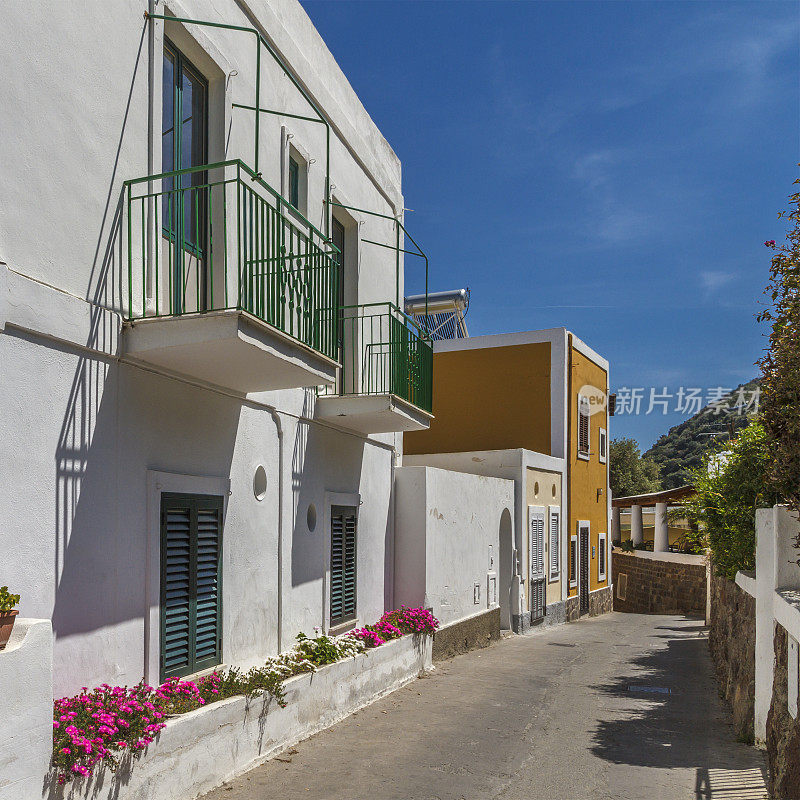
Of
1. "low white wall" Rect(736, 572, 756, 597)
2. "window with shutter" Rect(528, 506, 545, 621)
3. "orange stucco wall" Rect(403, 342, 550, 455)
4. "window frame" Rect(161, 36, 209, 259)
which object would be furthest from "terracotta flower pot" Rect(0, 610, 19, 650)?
"orange stucco wall" Rect(403, 342, 550, 455)

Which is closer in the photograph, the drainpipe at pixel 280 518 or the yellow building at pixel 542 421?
the drainpipe at pixel 280 518

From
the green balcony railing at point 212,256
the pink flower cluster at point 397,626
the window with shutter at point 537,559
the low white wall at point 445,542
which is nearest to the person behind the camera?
the green balcony railing at point 212,256

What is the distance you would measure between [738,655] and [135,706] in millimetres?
7018

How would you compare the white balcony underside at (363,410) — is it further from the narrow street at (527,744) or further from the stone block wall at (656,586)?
the stone block wall at (656,586)

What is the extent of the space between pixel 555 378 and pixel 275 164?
1335 centimetres

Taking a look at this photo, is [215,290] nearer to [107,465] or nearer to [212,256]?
[212,256]

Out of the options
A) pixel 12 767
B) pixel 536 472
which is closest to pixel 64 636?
pixel 12 767

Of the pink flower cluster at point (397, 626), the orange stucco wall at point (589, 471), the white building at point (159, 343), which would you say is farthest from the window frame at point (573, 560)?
the white building at point (159, 343)

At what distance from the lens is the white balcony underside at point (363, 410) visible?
952 centimetres

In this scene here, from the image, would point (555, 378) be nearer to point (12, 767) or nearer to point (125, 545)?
point (125, 545)

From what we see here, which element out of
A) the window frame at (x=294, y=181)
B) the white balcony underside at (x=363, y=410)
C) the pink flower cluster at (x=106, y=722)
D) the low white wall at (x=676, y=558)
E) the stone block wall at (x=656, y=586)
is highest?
the window frame at (x=294, y=181)

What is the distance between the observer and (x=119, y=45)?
5.94 metres

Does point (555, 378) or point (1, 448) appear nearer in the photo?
point (1, 448)
